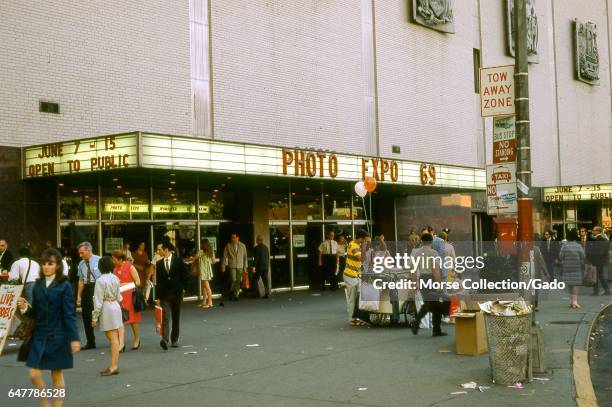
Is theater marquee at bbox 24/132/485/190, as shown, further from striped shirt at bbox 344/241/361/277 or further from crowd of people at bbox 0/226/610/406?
striped shirt at bbox 344/241/361/277

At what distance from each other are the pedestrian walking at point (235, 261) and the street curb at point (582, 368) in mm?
9985

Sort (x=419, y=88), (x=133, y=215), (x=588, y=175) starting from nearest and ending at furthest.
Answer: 1. (x=133, y=215)
2. (x=419, y=88)
3. (x=588, y=175)

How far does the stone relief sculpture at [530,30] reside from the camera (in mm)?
35938

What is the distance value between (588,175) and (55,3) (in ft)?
107

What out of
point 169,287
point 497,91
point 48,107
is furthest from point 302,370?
point 48,107

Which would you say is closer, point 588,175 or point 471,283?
point 471,283

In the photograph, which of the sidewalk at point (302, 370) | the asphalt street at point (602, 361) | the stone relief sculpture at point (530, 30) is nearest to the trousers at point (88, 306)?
the sidewalk at point (302, 370)

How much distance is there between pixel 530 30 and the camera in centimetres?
3669

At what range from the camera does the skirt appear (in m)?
10.8

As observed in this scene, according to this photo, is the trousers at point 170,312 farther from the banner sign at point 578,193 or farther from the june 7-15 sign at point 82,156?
the banner sign at point 578,193

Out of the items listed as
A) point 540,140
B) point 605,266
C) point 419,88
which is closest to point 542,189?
point 540,140

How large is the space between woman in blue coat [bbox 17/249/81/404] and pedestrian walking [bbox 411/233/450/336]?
7.34m

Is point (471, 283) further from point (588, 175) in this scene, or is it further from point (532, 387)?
point (588, 175)

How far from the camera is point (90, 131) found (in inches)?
752
